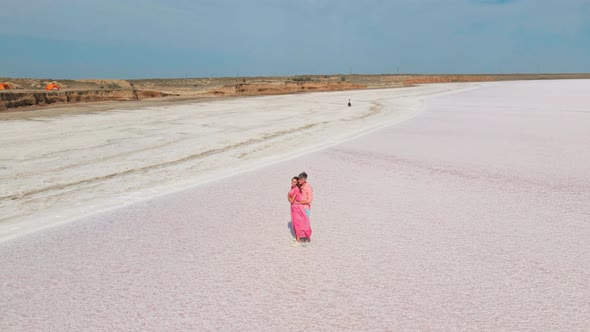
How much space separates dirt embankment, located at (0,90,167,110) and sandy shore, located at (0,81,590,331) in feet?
64.1

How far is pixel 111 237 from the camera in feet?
15.9

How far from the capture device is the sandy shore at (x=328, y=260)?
322 centimetres

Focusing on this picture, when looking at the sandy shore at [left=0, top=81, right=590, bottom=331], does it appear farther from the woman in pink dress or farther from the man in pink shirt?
the man in pink shirt

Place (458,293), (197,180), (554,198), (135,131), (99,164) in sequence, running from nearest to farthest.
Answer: (458,293)
(554,198)
(197,180)
(99,164)
(135,131)

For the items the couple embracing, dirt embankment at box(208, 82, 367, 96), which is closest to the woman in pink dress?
the couple embracing

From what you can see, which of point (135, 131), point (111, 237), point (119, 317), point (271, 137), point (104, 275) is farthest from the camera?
point (135, 131)

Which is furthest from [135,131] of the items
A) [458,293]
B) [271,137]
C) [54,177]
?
[458,293]

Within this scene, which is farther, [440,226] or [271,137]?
[271,137]

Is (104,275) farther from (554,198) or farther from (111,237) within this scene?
(554,198)

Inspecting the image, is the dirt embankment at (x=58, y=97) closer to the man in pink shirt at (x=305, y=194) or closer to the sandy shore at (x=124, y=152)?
the sandy shore at (x=124, y=152)

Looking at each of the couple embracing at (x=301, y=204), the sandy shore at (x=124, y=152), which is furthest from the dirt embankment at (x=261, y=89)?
the couple embracing at (x=301, y=204)

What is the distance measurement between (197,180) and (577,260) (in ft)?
17.9

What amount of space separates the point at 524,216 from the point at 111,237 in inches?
190

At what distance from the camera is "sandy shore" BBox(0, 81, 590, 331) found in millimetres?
3223
